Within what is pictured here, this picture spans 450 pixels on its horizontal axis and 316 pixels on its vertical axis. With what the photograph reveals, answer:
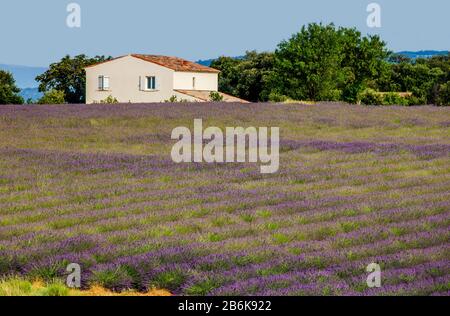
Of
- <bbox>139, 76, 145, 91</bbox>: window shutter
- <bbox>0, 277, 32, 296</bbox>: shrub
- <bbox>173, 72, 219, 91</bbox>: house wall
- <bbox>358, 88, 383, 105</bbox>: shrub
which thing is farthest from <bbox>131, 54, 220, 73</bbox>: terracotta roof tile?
<bbox>0, 277, 32, 296</bbox>: shrub

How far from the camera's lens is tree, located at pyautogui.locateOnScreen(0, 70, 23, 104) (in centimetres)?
7256

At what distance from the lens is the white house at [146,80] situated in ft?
240

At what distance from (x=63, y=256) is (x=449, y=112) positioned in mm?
33386

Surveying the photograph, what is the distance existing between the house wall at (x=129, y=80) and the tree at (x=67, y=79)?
27.3ft

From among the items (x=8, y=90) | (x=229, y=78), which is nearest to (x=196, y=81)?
(x=229, y=78)

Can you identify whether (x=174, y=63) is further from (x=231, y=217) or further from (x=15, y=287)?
(x=15, y=287)

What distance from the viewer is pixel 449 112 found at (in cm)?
4178

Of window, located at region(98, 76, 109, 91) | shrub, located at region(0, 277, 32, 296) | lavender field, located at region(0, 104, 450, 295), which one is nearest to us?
shrub, located at region(0, 277, 32, 296)

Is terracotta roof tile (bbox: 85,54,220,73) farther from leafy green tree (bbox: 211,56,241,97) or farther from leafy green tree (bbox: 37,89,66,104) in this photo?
leafy green tree (bbox: 211,56,241,97)

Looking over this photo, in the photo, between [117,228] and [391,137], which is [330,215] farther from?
[391,137]

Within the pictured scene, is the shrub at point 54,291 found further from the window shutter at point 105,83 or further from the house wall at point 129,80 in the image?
the window shutter at point 105,83

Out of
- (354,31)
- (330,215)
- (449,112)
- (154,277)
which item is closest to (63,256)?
(154,277)

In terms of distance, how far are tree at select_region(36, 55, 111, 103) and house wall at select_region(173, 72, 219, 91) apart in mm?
14900
